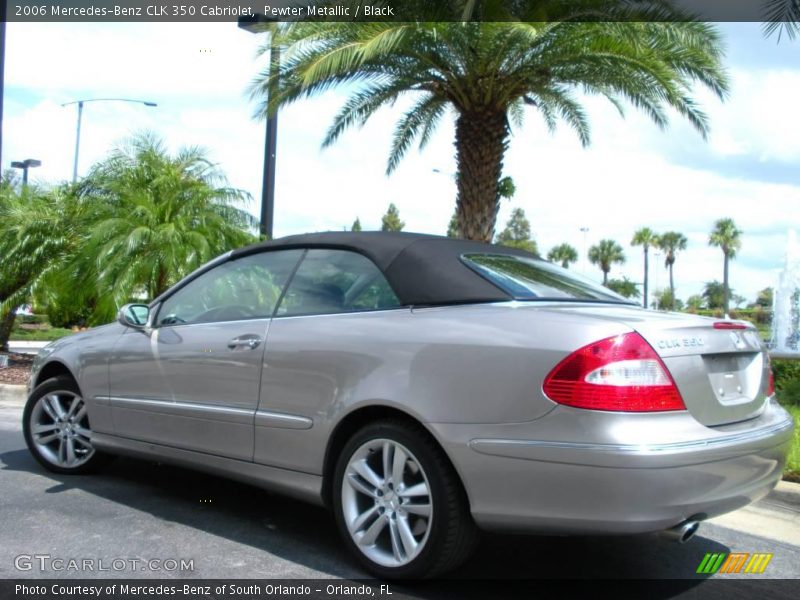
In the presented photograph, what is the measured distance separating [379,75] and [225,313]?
7.72 meters

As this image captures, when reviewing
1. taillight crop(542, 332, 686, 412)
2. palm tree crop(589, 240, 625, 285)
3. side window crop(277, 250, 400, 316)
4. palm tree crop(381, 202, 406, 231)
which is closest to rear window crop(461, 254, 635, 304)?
side window crop(277, 250, 400, 316)

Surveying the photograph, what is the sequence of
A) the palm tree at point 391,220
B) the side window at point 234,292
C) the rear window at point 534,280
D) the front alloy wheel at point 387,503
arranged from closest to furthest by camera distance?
the front alloy wheel at point 387,503, the rear window at point 534,280, the side window at point 234,292, the palm tree at point 391,220

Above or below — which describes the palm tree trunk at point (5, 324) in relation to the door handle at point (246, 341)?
below

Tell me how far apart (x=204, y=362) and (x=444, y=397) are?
1551 millimetres

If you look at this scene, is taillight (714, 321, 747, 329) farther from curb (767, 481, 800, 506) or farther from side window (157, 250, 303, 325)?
side window (157, 250, 303, 325)

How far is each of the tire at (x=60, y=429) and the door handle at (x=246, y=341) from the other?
1511 mm

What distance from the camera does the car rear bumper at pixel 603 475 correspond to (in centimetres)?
293

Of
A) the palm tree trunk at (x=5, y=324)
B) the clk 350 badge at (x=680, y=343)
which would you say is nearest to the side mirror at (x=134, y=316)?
the clk 350 badge at (x=680, y=343)

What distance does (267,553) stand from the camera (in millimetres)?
3846

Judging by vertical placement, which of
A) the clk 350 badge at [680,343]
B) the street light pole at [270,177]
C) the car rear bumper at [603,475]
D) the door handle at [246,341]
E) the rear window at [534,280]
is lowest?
the car rear bumper at [603,475]

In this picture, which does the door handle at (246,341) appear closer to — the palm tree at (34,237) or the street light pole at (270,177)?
the street light pole at (270,177)

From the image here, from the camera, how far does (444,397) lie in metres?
3.29

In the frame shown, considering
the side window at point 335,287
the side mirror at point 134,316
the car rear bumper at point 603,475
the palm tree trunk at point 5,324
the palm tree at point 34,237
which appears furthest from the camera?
the palm tree trunk at point 5,324

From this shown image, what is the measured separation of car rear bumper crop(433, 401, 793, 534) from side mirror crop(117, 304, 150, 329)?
232cm
